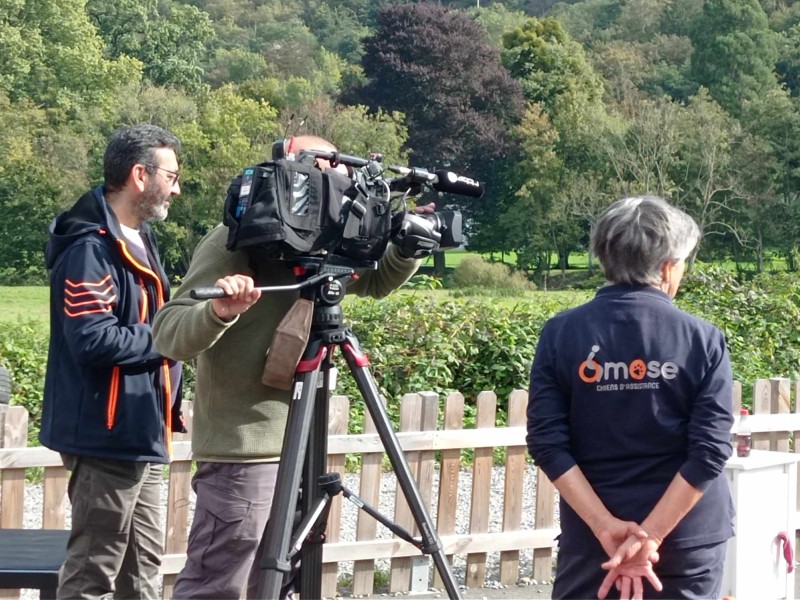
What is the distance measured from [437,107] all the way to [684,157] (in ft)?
52.5

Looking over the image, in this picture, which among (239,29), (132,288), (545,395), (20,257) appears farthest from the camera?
(239,29)

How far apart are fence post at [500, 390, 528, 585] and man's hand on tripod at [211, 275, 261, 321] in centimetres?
269

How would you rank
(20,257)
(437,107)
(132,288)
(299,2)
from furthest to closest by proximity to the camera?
(299,2) → (437,107) → (20,257) → (132,288)

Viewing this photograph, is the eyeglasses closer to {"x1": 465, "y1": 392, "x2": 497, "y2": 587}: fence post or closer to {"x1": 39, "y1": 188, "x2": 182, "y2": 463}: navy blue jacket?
{"x1": 39, "y1": 188, "x2": 182, "y2": 463}: navy blue jacket

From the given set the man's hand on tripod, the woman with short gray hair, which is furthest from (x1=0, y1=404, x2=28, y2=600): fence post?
the woman with short gray hair

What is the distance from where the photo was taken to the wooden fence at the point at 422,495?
4824 mm

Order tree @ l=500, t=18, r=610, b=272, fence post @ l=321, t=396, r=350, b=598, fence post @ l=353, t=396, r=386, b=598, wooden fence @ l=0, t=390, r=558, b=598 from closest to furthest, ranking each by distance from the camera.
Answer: wooden fence @ l=0, t=390, r=558, b=598, fence post @ l=321, t=396, r=350, b=598, fence post @ l=353, t=396, r=386, b=598, tree @ l=500, t=18, r=610, b=272

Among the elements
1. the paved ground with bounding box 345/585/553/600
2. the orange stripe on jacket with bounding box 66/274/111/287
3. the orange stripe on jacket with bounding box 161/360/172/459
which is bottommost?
the paved ground with bounding box 345/585/553/600

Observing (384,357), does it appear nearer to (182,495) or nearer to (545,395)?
(182,495)

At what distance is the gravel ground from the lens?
17.5ft

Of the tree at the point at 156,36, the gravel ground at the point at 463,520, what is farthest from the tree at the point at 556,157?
the gravel ground at the point at 463,520

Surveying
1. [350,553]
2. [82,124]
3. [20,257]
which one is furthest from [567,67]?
[350,553]

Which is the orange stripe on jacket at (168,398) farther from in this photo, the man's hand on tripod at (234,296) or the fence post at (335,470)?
the fence post at (335,470)

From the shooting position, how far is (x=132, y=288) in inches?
139
